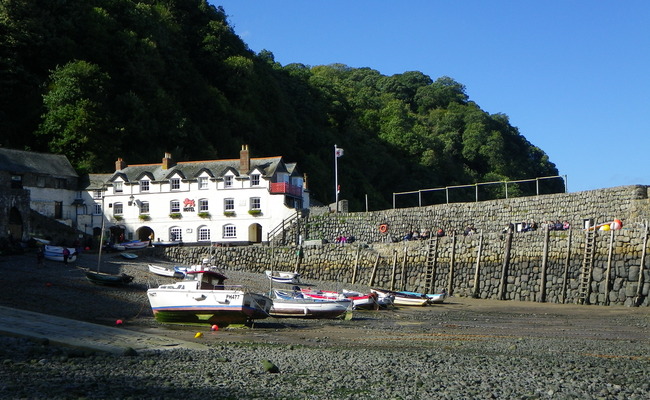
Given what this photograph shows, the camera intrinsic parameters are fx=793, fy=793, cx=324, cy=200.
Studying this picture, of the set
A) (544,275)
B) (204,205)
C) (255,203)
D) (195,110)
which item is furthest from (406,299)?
(195,110)

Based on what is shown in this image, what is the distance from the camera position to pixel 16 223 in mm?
41188

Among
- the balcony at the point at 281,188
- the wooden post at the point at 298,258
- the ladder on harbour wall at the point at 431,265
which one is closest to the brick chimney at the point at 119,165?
the balcony at the point at 281,188

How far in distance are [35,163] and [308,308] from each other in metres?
27.7

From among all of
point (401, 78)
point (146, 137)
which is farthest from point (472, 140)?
point (146, 137)

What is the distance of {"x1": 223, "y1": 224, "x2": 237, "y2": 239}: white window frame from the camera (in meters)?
49.9

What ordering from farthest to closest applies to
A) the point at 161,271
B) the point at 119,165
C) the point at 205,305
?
the point at 119,165 → the point at 161,271 → the point at 205,305

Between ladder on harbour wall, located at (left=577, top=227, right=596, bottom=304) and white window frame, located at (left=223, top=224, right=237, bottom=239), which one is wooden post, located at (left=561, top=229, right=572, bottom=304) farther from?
white window frame, located at (left=223, top=224, right=237, bottom=239)

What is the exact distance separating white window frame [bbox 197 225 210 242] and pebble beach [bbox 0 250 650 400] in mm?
20554

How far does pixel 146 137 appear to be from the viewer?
63438 millimetres

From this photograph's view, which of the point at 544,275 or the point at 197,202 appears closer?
the point at 544,275

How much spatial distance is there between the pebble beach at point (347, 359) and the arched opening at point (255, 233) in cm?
2081

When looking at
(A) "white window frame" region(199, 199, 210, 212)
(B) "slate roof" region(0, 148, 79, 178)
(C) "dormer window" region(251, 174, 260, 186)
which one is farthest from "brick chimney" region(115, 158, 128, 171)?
(C) "dormer window" region(251, 174, 260, 186)

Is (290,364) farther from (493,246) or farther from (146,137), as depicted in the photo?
(146,137)

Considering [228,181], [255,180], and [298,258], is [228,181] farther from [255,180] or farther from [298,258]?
[298,258]
